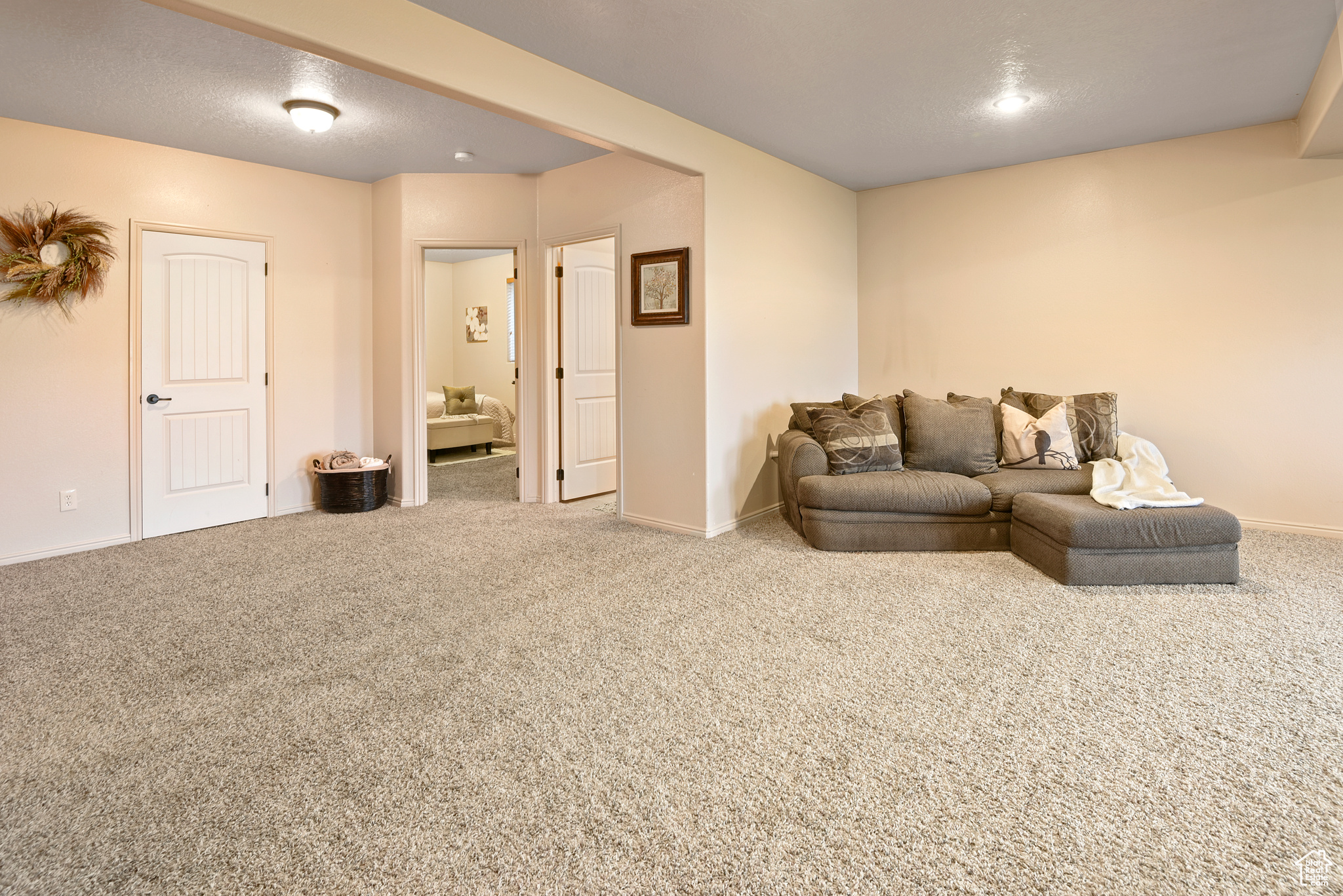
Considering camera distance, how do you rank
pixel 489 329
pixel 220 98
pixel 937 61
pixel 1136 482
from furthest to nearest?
1. pixel 489 329
2. pixel 1136 482
3. pixel 220 98
4. pixel 937 61

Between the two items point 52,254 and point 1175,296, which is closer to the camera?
point 52,254

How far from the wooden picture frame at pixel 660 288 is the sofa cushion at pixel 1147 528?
240 centimetres

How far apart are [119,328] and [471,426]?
13.2 feet

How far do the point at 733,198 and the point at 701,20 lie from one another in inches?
62.4

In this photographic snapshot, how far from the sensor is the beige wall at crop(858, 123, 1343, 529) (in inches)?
161

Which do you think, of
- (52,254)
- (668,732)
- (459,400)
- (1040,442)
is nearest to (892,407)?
(1040,442)

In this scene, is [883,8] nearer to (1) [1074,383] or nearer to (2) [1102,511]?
(2) [1102,511]

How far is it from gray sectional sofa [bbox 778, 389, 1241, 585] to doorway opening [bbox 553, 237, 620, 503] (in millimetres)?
1698

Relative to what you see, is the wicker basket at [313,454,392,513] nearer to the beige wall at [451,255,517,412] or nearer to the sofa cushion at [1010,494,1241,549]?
the beige wall at [451,255,517,412]

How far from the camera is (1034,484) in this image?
155 inches

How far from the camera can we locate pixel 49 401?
13.0 ft

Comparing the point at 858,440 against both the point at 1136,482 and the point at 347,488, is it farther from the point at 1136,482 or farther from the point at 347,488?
the point at 347,488

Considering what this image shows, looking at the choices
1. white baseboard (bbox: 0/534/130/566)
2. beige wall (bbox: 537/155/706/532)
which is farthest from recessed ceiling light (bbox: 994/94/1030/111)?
white baseboard (bbox: 0/534/130/566)

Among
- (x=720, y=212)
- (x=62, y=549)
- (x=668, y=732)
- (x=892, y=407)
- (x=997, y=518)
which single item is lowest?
(x=668, y=732)
